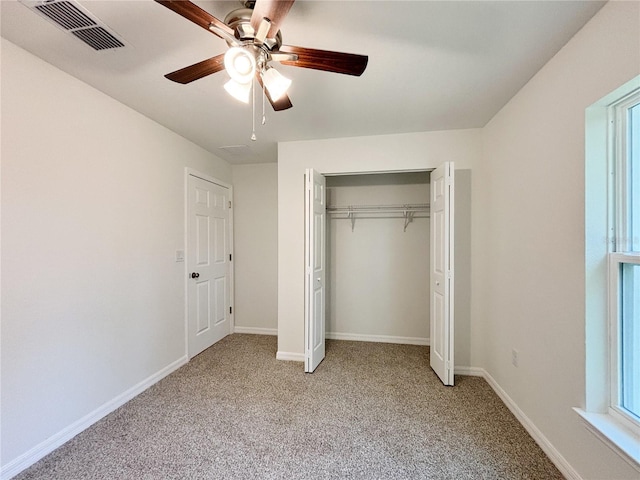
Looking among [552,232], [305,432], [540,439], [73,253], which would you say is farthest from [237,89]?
[540,439]

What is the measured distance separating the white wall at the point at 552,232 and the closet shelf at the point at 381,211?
3.47ft

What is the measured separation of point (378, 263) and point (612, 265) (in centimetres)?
239

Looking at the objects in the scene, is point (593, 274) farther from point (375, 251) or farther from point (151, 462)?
point (151, 462)

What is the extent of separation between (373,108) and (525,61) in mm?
1011

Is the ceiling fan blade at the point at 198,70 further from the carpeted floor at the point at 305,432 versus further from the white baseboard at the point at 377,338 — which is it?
the white baseboard at the point at 377,338

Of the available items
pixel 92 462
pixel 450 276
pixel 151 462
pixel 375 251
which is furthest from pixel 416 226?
pixel 92 462

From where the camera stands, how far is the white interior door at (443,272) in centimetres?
247

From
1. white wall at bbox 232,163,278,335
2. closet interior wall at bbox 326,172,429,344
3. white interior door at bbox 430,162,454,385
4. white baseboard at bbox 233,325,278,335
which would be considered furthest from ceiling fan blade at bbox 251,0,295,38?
white baseboard at bbox 233,325,278,335

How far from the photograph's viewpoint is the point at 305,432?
1923 mm

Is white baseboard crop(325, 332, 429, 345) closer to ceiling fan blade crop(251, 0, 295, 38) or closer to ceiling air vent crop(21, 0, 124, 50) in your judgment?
ceiling fan blade crop(251, 0, 295, 38)

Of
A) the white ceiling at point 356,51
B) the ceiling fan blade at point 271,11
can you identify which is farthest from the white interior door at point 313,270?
the ceiling fan blade at point 271,11

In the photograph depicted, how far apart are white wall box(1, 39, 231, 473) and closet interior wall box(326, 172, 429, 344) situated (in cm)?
200

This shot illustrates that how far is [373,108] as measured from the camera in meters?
2.32

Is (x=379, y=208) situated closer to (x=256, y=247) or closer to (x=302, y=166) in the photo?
(x=302, y=166)
